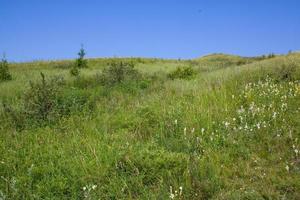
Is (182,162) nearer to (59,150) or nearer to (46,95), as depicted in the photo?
(59,150)

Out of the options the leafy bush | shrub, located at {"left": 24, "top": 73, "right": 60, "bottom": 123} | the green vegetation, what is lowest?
the green vegetation

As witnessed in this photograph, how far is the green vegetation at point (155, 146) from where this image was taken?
229 inches

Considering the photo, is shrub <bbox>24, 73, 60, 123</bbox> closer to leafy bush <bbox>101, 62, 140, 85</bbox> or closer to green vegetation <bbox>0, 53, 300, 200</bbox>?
green vegetation <bbox>0, 53, 300, 200</bbox>

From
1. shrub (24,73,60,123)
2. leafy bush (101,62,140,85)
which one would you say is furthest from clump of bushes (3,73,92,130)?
leafy bush (101,62,140,85)

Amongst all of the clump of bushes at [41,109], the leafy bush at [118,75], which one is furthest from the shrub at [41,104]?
the leafy bush at [118,75]

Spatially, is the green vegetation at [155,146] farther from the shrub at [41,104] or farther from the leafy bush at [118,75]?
the leafy bush at [118,75]

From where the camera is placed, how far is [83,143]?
7.45 metres

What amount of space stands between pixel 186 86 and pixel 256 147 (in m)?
5.37

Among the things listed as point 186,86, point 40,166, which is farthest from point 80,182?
point 186,86

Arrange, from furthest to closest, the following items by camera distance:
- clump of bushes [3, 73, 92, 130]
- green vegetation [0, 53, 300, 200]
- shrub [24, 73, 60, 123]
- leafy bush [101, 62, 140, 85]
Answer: leafy bush [101, 62, 140, 85] < shrub [24, 73, 60, 123] < clump of bushes [3, 73, 92, 130] < green vegetation [0, 53, 300, 200]

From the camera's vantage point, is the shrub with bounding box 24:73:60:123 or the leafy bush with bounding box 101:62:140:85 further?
the leafy bush with bounding box 101:62:140:85

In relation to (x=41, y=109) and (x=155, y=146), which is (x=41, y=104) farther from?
(x=155, y=146)

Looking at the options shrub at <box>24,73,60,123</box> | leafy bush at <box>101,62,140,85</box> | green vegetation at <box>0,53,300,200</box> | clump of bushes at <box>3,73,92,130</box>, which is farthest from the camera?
leafy bush at <box>101,62,140,85</box>

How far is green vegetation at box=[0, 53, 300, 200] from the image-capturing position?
5816 mm
